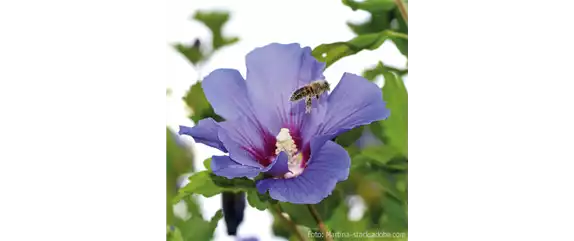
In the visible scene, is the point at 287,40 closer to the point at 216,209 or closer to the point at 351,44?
the point at 351,44

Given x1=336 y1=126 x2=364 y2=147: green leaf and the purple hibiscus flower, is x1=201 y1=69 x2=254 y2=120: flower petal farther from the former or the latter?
x1=336 y1=126 x2=364 y2=147: green leaf

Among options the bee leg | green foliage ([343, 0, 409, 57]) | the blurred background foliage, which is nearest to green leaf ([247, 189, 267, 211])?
the blurred background foliage

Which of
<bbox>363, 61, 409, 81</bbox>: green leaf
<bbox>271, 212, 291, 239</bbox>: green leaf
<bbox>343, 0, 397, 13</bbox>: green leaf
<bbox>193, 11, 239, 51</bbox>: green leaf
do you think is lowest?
<bbox>271, 212, 291, 239</bbox>: green leaf

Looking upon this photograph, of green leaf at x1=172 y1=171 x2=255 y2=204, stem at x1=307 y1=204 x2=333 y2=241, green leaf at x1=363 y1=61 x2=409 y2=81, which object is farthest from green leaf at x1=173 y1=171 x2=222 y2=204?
green leaf at x1=363 y1=61 x2=409 y2=81

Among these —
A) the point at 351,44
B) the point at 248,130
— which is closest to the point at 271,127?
the point at 248,130

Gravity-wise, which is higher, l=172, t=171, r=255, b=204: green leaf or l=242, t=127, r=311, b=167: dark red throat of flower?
l=242, t=127, r=311, b=167: dark red throat of flower
